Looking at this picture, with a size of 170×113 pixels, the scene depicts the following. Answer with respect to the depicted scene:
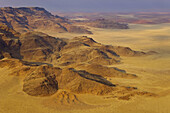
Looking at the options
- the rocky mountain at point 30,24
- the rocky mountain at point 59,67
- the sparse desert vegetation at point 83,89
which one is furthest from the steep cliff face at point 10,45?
the rocky mountain at point 30,24

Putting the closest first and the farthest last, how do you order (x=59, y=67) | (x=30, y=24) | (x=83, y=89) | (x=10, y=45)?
(x=83, y=89) → (x=59, y=67) → (x=10, y=45) → (x=30, y=24)

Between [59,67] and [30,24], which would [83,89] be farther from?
[30,24]

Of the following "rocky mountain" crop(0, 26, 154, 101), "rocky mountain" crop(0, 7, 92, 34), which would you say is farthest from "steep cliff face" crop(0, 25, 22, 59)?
"rocky mountain" crop(0, 7, 92, 34)

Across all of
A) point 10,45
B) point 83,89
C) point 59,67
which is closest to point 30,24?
point 10,45

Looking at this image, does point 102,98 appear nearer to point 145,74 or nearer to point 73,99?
point 73,99

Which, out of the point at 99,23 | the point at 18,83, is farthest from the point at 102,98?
the point at 99,23

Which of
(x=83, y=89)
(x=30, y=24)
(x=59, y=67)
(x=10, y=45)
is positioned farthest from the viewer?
(x=30, y=24)

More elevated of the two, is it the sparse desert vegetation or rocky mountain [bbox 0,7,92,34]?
rocky mountain [bbox 0,7,92,34]

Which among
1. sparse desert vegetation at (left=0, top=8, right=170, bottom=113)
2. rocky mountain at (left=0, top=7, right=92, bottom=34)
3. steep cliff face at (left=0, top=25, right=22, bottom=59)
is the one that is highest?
rocky mountain at (left=0, top=7, right=92, bottom=34)

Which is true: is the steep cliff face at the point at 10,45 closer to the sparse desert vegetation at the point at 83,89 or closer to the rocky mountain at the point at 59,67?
the rocky mountain at the point at 59,67

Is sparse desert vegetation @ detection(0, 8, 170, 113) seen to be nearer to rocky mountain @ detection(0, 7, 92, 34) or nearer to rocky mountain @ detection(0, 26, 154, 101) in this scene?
rocky mountain @ detection(0, 26, 154, 101)

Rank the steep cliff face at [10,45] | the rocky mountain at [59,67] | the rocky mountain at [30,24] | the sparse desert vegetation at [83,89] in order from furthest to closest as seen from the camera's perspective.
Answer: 1. the rocky mountain at [30,24]
2. the steep cliff face at [10,45]
3. the rocky mountain at [59,67]
4. the sparse desert vegetation at [83,89]

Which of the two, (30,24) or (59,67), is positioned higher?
(30,24)
